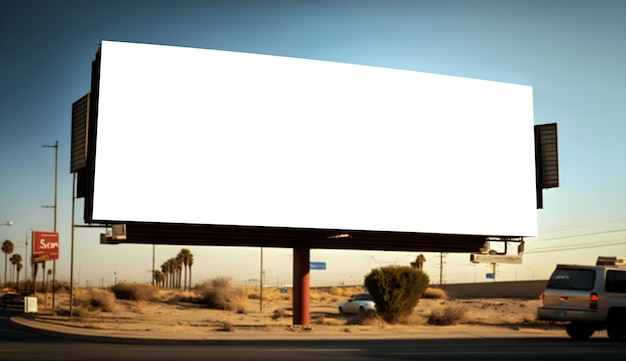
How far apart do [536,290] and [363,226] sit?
3546cm

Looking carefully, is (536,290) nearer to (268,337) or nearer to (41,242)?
(41,242)

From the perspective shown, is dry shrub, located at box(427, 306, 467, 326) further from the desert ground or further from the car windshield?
the car windshield

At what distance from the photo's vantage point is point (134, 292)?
54.9 metres

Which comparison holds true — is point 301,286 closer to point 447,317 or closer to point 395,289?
point 395,289

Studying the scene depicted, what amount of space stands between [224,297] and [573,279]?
3543 cm

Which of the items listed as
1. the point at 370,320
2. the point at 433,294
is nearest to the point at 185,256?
the point at 433,294

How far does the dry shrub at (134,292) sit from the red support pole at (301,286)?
2864 centimetres

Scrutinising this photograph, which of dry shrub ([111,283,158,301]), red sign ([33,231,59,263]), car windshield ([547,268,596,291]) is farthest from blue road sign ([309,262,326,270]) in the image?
dry shrub ([111,283,158,301])

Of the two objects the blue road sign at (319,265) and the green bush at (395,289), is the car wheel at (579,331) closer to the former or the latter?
the green bush at (395,289)

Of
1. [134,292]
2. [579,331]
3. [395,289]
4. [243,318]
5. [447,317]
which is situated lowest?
[243,318]

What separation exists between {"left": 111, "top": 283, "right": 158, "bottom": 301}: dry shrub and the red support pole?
94.0 feet

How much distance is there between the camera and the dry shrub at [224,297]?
51375 mm

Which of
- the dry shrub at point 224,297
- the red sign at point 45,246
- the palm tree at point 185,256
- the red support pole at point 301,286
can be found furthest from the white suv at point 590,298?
the palm tree at point 185,256

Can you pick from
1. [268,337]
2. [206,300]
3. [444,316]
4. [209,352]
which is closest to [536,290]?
[206,300]
